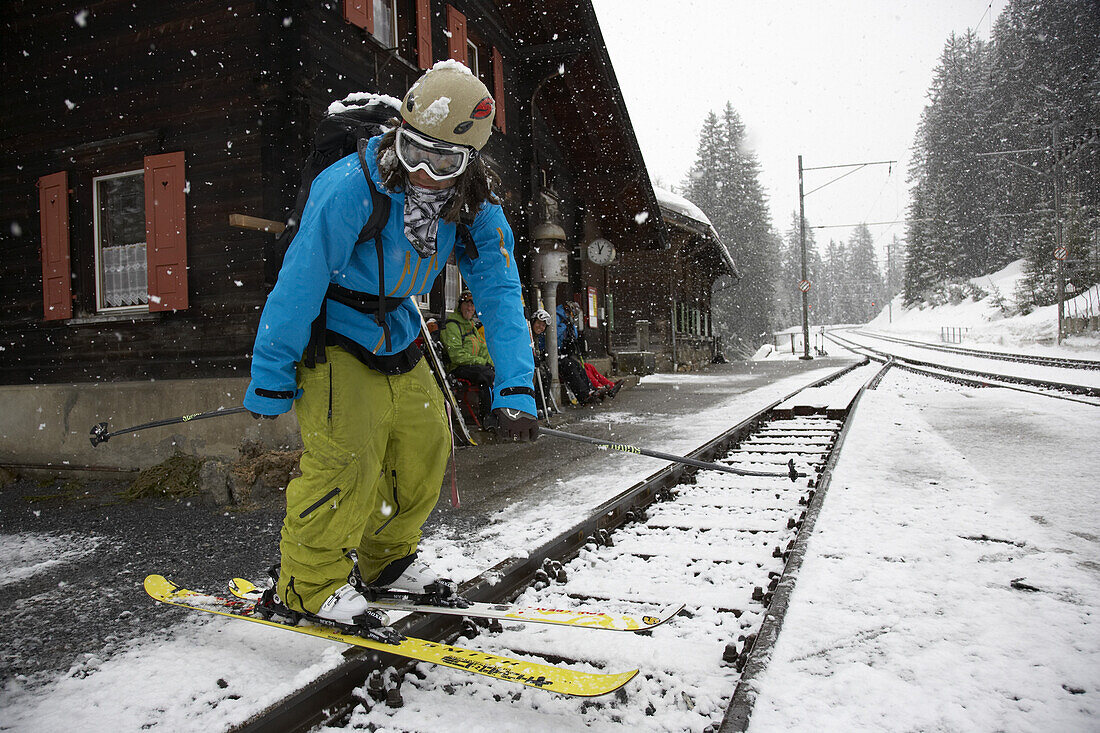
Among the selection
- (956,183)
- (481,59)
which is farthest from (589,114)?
(956,183)

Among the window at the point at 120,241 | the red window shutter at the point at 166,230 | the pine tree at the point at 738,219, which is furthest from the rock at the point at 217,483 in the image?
the pine tree at the point at 738,219

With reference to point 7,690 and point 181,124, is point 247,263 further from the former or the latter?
point 7,690

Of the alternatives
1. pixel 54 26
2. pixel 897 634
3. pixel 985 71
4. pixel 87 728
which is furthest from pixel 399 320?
pixel 985 71

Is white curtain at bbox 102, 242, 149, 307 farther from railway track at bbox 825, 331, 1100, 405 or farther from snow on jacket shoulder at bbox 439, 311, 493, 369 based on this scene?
railway track at bbox 825, 331, 1100, 405

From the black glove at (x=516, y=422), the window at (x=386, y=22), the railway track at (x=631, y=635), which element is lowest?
the railway track at (x=631, y=635)

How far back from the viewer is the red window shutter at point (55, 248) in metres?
7.34

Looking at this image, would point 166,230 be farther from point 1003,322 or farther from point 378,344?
point 1003,322

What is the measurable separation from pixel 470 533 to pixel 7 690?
2.19 meters

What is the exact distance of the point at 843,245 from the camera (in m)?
145

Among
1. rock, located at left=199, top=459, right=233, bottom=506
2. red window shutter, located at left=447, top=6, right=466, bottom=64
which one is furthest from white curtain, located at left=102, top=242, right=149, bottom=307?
red window shutter, located at left=447, top=6, right=466, bottom=64

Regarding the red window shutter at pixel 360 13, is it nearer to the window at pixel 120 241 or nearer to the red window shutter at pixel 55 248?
the window at pixel 120 241

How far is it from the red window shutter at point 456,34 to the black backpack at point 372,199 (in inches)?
296

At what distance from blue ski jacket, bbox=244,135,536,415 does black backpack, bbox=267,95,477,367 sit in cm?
2

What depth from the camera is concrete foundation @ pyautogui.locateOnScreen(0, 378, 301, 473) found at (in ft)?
20.7
